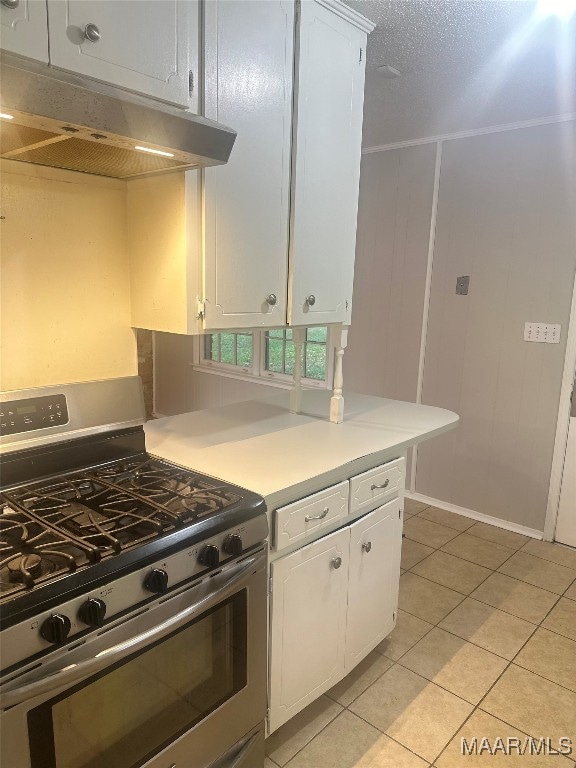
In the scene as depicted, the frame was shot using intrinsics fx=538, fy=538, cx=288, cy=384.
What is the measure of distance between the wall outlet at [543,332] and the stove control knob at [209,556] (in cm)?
253

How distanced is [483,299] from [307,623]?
236 centimetres

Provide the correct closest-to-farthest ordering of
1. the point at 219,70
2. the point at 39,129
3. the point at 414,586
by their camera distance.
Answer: the point at 39,129
the point at 219,70
the point at 414,586

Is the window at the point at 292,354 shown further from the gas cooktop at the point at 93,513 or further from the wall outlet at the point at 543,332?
the gas cooktop at the point at 93,513

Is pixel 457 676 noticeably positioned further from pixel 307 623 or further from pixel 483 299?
pixel 483 299

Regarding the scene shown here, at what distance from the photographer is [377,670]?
2.13 metres

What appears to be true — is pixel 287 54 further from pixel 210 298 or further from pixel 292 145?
pixel 210 298

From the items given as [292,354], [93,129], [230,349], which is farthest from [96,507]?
[230,349]

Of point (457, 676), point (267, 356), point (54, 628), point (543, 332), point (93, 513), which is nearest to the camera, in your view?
point (54, 628)

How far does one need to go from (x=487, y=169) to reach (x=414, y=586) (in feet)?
7.93

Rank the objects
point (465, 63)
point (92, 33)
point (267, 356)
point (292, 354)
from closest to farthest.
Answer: point (92, 33) → point (465, 63) → point (292, 354) → point (267, 356)

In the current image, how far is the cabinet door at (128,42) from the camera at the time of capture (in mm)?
1192

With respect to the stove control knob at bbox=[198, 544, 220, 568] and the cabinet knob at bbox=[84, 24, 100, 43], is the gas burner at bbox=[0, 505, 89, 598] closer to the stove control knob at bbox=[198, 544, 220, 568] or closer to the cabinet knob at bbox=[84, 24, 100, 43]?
the stove control knob at bbox=[198, 544, 220, 568]

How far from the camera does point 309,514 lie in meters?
1.63

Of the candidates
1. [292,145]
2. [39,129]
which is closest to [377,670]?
[292,145]
